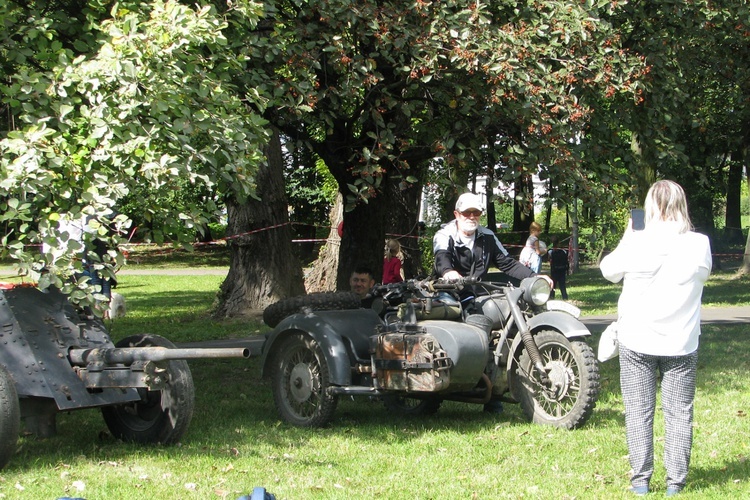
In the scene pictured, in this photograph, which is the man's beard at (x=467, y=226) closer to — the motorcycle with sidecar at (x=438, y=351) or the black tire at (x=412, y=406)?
the motorcycle with sidecar at (x=438, y=351)

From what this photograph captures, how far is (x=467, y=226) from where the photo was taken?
28.0 feet

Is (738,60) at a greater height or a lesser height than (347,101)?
greater

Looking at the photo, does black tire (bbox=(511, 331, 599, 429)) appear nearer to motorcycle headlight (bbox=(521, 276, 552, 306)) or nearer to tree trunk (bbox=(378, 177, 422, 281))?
motorcycle headlight (bbox=(521, 276, 552, 306))

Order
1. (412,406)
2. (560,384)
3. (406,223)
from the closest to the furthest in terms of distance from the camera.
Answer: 1. (560,384)
2. (412,406)
3. (406,223)

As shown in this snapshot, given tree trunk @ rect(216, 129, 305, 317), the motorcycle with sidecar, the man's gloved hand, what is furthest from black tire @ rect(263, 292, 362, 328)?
tree trunk @ rect(216, 129, 305, 317)

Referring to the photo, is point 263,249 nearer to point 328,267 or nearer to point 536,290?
point 328,267

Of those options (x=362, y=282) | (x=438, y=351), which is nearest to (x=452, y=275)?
(x=438, y=351)

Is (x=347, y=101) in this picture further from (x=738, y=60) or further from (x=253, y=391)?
(x=738, y=60)

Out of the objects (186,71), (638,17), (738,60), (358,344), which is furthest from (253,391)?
(738,60)

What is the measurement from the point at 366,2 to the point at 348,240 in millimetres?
3278

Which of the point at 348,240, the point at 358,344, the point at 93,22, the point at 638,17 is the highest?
the point at 638,17

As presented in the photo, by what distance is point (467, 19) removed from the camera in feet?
32.2

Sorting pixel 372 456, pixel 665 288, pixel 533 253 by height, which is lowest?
pixel 372 456

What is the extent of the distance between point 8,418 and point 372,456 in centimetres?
238
